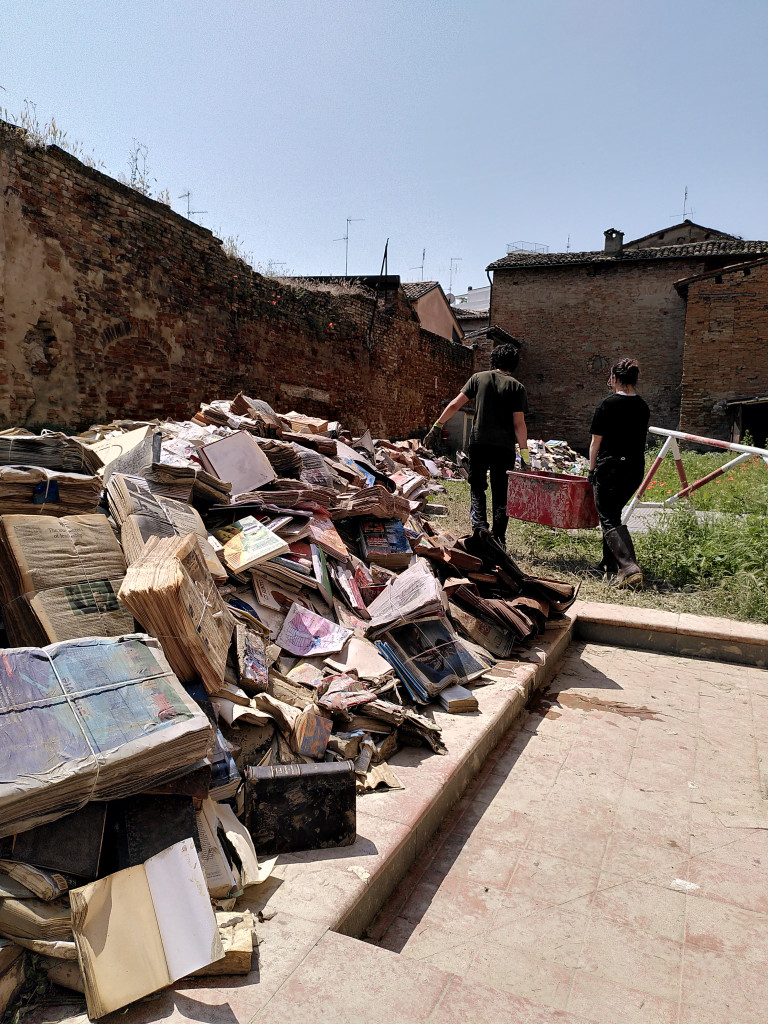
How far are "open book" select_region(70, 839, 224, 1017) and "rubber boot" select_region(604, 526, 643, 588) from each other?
4.31m

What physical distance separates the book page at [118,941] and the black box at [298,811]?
52cm

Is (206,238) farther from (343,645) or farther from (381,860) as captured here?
(381,860)

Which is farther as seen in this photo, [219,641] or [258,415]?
[258,415]

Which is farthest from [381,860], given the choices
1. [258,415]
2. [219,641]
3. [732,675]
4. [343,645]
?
[258,415]

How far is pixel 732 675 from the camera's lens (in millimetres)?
3963

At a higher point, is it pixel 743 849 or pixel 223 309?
pixel 223 309

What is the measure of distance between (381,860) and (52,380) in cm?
578

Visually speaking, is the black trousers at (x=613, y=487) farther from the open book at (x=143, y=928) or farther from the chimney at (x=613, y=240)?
the chimney at (x=613, y=240)

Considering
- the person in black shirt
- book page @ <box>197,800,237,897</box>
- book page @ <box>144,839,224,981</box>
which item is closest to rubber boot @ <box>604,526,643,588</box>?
the person in black shirt

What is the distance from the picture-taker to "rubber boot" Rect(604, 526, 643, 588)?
16.9 feet

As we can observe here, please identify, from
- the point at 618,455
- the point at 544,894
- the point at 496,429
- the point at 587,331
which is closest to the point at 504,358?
the point at 496,429

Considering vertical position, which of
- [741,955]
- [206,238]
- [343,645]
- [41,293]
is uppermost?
[206,238]

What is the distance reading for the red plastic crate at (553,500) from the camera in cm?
549

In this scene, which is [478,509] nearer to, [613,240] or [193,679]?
[193,679]
